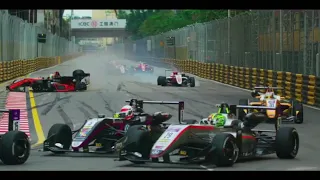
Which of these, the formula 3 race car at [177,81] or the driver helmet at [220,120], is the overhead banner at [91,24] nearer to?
the formula 3 race car at [177,81]

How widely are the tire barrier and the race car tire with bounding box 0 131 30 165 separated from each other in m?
15.8

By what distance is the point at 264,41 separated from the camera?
37.3 meters

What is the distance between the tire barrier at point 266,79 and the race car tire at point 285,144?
13304 millimetres

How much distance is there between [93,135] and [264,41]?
24564 millimetres

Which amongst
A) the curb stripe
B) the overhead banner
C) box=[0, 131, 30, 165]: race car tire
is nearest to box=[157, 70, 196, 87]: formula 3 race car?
the curb stripe

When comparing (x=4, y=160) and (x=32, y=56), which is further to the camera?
(x=32, y=56)

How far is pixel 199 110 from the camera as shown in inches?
989

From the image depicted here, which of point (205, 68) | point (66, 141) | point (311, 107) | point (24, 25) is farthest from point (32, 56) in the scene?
point (66, 141)

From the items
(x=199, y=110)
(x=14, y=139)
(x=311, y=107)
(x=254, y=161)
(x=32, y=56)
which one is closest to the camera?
(x=14, y=139)

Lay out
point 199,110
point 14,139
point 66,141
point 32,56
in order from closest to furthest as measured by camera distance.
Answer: point 14,139, point 66,141, point 199,110, point 32,56

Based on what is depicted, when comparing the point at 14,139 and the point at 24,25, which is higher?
the point at 24,25

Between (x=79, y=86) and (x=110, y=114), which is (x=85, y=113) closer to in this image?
(x=110, y=114)
